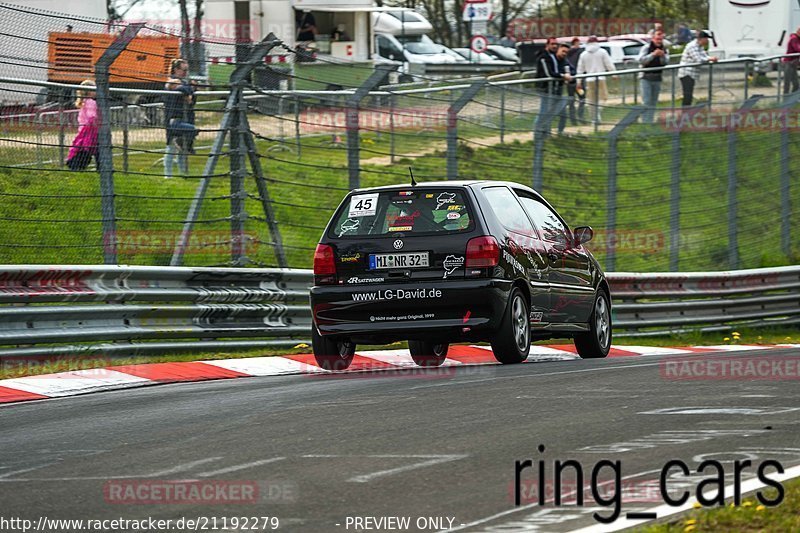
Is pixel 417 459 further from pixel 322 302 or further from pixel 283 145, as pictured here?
pixel 283 145

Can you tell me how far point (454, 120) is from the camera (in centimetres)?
1634

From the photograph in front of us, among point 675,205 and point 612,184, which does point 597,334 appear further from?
point 675,205

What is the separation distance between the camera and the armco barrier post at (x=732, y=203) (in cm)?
2080

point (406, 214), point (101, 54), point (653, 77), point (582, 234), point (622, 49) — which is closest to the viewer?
point (406, 214)

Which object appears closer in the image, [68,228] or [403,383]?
[403,383]

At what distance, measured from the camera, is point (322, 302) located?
11883 millimetres

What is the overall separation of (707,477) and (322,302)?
5.60 meters

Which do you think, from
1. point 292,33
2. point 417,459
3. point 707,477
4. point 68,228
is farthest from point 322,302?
point 292,33

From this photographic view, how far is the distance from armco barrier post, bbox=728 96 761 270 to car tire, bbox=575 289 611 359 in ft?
22.3

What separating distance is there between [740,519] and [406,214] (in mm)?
6273

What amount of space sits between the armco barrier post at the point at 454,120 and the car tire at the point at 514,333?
398 centimetres

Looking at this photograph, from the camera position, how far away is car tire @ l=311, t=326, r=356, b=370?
1217 centimetres

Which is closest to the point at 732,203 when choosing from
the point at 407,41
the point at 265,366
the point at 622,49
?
the point at 265,366

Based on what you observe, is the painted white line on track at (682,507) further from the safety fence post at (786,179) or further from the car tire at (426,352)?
the safety fence post at (786,179)
